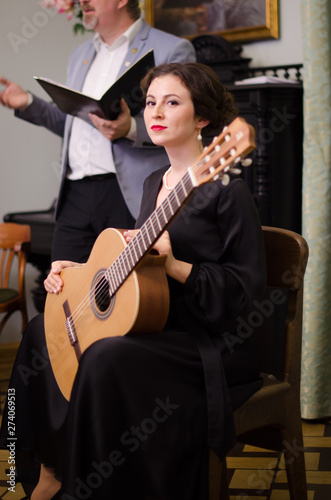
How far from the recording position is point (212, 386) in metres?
1.38

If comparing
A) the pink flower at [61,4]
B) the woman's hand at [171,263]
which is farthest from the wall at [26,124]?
the woman's hand at [171,263]

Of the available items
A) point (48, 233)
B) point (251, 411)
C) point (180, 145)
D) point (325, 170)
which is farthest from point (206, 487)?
point (48, 233)

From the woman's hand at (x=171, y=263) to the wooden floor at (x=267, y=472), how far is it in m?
0.80

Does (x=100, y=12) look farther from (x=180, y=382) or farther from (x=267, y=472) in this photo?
(x=267, y=472)

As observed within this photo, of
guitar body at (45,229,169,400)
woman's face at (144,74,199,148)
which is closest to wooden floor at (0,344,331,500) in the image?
guitar body at (45,229,169,400)

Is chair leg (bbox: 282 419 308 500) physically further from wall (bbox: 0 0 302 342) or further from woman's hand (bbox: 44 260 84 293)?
wall (bbox: 0 0 302 342)

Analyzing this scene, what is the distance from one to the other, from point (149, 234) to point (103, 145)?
40.2 inches

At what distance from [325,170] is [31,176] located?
2.07m

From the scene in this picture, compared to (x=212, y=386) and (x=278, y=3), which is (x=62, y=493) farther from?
(x=278, y=3)

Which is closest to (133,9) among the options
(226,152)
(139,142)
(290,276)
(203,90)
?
(139,142)

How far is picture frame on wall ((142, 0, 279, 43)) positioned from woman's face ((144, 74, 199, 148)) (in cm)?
176

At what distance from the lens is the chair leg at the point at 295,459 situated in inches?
62.6

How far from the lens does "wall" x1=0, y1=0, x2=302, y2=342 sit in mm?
3807

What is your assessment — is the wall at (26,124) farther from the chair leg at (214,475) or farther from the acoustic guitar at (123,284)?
the chair leg at (214,475)
